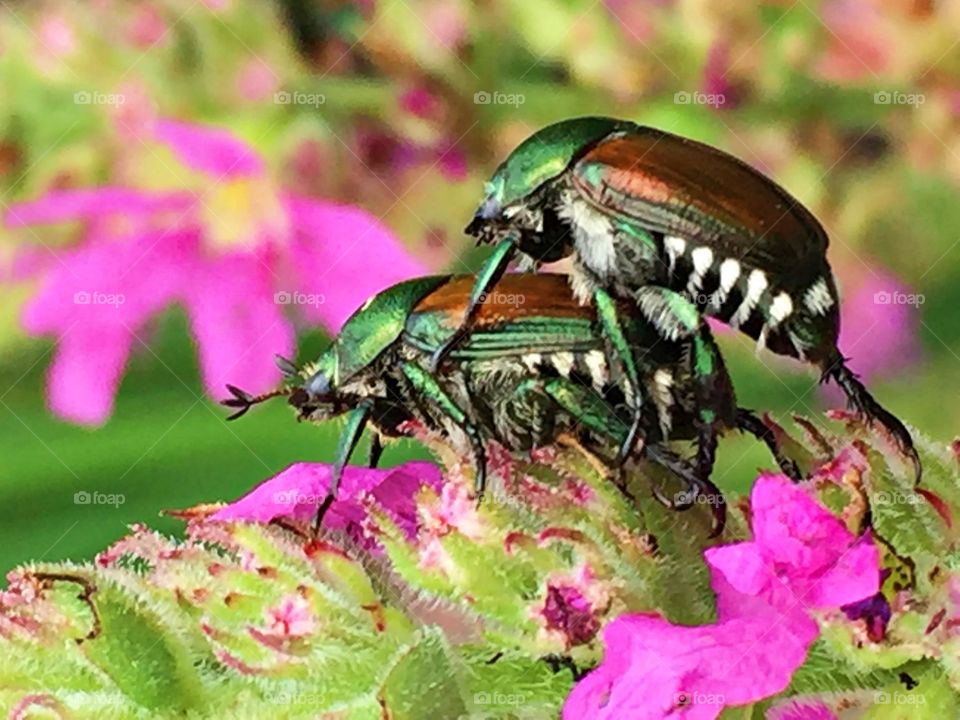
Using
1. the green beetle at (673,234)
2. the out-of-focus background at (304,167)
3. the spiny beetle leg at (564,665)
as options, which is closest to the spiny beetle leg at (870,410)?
the green beetle at (673,234)

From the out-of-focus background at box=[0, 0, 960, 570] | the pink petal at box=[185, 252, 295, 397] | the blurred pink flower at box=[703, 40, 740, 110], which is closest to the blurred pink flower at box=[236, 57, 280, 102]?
the out-of-focus background at box=[0, 0, 960, 570]

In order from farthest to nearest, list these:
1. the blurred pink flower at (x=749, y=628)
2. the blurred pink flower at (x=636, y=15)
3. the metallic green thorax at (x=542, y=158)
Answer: the blurred pink flower at (x=636, y=15) → the metallic green thorax at (x=542, y=158) → the blurred pink flower at (x=749, y=628)

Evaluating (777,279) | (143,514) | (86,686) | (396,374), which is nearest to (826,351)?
(777,279)

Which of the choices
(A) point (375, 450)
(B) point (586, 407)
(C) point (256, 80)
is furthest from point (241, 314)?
(B) point (586, 407)

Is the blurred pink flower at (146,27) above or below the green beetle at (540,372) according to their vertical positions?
above

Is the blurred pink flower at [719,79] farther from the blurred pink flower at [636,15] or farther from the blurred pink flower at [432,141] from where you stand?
the blurred pink flower at [432,141]

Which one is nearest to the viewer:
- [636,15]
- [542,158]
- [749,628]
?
[749,628]

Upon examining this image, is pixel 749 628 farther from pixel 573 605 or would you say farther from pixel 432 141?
pixel 432 141

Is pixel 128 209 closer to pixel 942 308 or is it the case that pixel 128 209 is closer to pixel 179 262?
pixel 179 262
